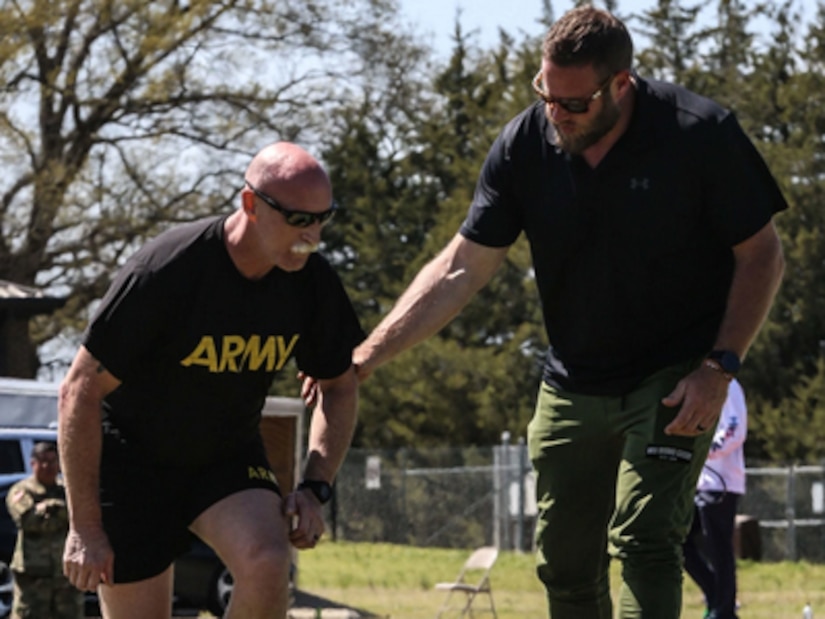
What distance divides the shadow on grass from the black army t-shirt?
11106mm

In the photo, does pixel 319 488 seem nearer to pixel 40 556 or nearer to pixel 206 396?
pixel 206 396

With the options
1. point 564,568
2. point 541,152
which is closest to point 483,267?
point 541,152

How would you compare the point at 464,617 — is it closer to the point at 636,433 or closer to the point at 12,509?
the point at 12,509

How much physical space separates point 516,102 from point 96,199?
48.7ft

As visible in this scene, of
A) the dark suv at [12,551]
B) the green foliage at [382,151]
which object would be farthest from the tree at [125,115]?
the dark suv at [12,551]

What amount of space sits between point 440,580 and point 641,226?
54.8ft

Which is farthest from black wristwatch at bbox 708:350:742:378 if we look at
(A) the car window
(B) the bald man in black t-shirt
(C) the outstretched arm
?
(A) the car window

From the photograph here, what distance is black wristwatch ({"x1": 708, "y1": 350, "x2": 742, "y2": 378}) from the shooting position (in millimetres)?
5125

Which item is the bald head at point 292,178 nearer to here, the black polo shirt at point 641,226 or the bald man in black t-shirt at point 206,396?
the bald man in black t-shirt at point 206,396

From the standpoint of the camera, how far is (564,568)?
18.8 feet

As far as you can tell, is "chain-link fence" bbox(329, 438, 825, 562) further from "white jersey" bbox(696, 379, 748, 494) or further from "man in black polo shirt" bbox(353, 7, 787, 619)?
"man in black polo shirt" bbox(353, 7, 787, 619)

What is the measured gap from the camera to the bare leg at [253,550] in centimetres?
498

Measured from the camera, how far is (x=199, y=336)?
513 cm

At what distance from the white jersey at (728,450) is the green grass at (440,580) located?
8.71 feet
